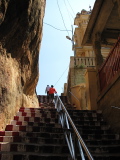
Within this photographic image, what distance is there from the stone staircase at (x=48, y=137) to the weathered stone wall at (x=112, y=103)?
0.85 ft

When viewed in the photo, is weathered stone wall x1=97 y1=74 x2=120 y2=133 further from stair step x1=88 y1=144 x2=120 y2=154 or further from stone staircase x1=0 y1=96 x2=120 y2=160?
stair step x1=88 y1=144 x2=120 y2=154

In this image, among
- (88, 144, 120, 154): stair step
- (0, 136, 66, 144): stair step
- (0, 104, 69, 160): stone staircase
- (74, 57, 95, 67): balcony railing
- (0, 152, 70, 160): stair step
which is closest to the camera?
(0, 152, 70, 160): stair step

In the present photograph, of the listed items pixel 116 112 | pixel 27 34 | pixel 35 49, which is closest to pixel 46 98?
pixel 35 49

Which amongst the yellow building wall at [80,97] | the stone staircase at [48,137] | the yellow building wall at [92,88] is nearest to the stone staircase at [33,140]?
the stone staircase at [48,137]

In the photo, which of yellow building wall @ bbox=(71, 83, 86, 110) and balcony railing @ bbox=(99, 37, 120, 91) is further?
yellow building wall @ bbox=(71, 83, 86, 110)

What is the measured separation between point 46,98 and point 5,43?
26.9ft

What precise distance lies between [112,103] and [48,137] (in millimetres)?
2429

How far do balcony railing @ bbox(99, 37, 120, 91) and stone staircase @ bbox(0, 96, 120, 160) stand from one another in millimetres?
1362

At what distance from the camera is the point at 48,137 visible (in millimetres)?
5230

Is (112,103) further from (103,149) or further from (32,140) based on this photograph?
(32,140)

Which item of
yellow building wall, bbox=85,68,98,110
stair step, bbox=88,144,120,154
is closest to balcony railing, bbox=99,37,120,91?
A: yellow building wall, bbox=85,68,98,110

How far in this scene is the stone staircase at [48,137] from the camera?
434 centimetres

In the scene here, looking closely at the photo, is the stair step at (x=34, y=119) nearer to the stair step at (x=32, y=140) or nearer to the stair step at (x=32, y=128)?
the stair step at (x=32, y=128)

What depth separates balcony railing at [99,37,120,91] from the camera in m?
6.36
